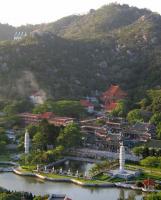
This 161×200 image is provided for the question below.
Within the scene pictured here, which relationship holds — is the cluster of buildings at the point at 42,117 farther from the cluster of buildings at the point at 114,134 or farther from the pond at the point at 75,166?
the pond at the point at 75,166

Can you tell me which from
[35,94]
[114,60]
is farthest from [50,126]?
[114,60]

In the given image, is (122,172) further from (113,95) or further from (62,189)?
(113,95)

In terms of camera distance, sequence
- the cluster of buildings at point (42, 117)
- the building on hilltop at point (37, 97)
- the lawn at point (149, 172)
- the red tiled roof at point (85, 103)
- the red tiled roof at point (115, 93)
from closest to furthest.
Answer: the lawn at point (149, 172), the cluster of buildings at point (42, 117), the red tiled roof at point (85, 103), the building on hilltop at point (37, 97), the red tiled roof at point (115, 93)

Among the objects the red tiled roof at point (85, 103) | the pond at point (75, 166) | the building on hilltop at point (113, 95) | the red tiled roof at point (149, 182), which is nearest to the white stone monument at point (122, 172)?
the pond at point (75, 166)

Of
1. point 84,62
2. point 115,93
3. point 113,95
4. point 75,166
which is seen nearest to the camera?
point 75,166

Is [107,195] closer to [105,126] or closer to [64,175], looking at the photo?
[64,175]

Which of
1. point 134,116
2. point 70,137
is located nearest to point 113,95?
point 134,116

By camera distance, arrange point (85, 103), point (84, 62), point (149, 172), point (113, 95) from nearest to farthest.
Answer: point (149, 172)
point (85, 103)
point (113, 95)
point (84, 62)

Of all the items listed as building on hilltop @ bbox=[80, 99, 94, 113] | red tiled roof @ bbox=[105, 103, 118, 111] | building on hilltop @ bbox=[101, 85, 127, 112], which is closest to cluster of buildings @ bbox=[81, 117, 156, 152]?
red tiled roof @ bbox=[105, 103, 118, 111]

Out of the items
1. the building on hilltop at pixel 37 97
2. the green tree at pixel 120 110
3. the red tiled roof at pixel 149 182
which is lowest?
the red tiled roof at pixel 149 182

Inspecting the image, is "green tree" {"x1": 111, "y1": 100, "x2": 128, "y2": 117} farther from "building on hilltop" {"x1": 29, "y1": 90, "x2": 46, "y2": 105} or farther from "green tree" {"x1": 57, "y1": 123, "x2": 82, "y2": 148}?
"green tree" {"x1": 57, "y1": 123, "x2": 82, "y2": 148}
